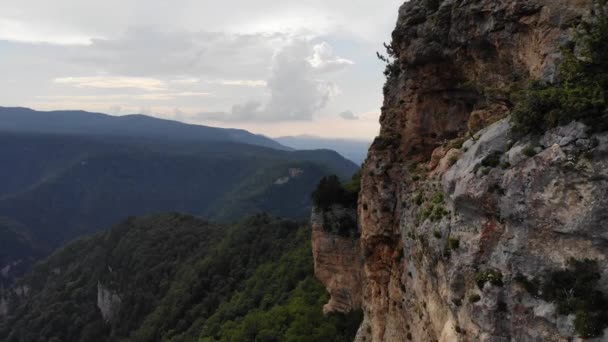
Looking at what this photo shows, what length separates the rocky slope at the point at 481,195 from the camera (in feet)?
39.2

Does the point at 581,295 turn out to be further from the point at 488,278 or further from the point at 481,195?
the point at 481,195

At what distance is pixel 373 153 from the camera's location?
26.7 metres

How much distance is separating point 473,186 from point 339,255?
2605cm

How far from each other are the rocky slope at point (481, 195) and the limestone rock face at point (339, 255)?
1162 centimetres

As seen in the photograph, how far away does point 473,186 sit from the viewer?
14805 mm

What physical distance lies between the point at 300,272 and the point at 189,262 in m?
50.2

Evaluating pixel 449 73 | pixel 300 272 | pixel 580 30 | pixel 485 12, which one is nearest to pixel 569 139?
pixel 580 30

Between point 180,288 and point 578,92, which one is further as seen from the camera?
point 180,288

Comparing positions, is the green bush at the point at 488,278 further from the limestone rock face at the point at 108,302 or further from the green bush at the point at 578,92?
the limestone rock face at the point at 108,302

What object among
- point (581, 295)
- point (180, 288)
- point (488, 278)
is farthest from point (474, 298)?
point (180, 288)

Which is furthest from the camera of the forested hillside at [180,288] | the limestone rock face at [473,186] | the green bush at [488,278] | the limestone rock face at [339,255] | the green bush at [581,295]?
the forested hillside at [180,288]

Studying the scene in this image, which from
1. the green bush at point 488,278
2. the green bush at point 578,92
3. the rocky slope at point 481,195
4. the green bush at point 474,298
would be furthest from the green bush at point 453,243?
the green bush at point 578,92

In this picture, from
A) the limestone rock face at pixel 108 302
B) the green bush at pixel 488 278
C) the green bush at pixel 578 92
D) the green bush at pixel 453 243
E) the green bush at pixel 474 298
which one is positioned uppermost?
the green bush at pixel 578 92

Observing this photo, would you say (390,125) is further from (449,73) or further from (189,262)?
(189,262)
